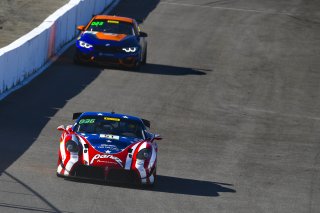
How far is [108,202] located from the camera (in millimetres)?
14039

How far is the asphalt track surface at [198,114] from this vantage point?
15.0 m

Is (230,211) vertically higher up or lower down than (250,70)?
higher up

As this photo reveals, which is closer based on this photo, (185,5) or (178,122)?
(178,122)

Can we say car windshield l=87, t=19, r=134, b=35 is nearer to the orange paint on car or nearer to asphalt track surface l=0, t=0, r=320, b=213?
the orange paint on car

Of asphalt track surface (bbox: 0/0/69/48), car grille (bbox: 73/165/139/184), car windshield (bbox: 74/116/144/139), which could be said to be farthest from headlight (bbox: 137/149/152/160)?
asphalt track surface (bbox: 0/0/69/48)

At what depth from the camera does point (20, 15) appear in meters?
36.3

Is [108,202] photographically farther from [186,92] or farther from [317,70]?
[317,70]

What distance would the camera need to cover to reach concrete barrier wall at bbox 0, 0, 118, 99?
24.2m

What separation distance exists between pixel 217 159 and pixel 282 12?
24931mm

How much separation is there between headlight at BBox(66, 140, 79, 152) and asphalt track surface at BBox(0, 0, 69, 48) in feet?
49.3

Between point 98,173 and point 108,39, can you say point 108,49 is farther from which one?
point 98,173

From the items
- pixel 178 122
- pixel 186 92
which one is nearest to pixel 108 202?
pixel 178 122

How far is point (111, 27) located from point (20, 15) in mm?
7858

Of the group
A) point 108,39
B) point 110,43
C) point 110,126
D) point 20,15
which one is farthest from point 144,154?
point 20,15
